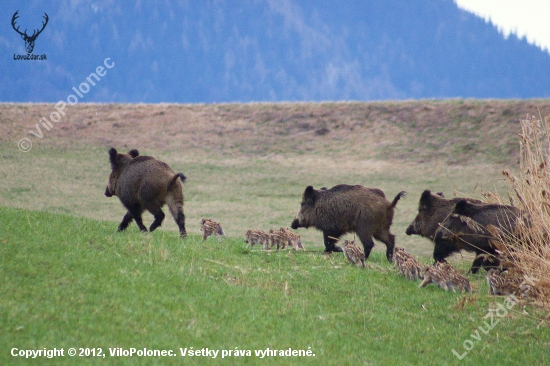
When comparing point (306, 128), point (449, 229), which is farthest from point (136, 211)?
point (306, 128)

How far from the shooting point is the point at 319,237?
2997 cm

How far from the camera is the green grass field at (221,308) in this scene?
24.5 feet

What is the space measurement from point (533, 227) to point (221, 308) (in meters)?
5.49

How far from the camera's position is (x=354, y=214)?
1464cm

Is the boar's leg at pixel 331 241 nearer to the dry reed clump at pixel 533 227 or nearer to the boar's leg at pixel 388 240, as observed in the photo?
the boar's leg at pixel 388 240

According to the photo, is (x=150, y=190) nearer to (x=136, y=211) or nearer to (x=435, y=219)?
(x=136, y=211)

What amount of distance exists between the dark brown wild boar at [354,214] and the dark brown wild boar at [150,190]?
3.04 meters

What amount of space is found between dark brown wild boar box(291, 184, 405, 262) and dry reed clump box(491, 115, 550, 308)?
2667mm

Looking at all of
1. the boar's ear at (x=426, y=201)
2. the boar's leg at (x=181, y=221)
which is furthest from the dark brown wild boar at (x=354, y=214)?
the boar's leg at (x=181, y=221)

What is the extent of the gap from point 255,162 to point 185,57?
7421cm

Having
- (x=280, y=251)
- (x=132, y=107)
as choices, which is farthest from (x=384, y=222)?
(x=132, y=107)

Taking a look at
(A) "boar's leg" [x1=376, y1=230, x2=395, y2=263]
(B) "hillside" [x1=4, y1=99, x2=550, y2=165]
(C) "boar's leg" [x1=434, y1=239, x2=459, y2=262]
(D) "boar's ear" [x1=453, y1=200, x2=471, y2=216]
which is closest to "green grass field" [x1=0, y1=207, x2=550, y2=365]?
(C) "boar's leg" [x1=434, y1=239, x2=459, y2=262]

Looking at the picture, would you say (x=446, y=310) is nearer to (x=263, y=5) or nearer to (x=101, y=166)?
(x=101, y=166)

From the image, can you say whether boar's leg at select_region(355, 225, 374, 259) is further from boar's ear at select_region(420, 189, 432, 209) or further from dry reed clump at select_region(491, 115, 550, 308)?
dry reed clump at select_region(491, 115, 550, 308)
